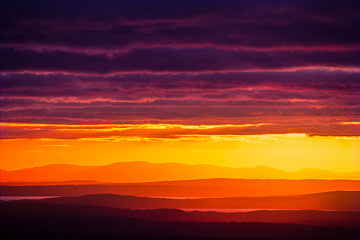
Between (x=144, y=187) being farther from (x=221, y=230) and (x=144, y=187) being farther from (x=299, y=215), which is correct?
(x=221, y=230)

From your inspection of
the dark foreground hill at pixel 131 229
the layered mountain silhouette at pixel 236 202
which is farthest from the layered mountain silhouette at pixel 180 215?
the layered mountain silhouette at pixel 236 202

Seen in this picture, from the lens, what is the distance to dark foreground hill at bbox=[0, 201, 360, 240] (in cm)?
7150

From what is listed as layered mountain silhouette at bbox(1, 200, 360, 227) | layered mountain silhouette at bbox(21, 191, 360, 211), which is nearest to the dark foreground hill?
layered mountain silhouette at bbox(1, 200, 360, 227)

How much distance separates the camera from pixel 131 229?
7844 cm

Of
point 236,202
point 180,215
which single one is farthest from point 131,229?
point 236,202

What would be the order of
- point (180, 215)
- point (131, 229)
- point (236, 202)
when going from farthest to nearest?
point (236, 202), point (180, 215), point (131, 229)

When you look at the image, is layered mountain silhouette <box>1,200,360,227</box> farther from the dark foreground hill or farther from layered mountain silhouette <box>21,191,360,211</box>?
layered mountain silhouette <box>21,191,360,211</box>

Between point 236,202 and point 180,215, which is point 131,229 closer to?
point 180,215

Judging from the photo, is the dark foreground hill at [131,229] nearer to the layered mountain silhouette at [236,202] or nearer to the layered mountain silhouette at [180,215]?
the layered mountain silhouette at [180,215]

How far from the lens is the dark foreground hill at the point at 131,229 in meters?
71.5

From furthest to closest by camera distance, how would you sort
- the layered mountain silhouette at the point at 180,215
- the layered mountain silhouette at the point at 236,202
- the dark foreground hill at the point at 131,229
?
the layered mountain silhouette at the point at 236,202
the layered mountain silhouette at the point at 180,215
the dark foreground hill at the point at 131,229

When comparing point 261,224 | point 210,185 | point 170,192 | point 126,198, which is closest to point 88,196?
point 126,198

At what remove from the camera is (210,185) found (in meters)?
177

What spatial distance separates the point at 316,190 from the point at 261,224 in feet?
247
